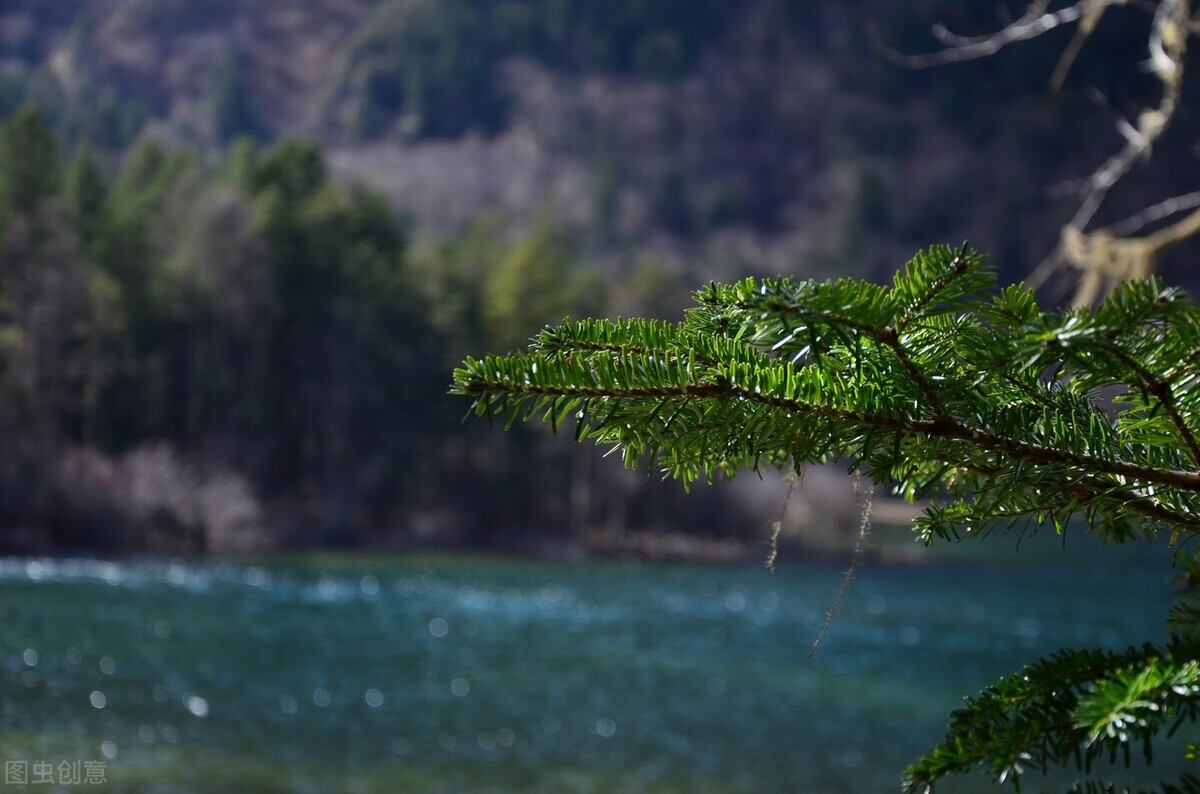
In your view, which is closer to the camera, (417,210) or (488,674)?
(488,674)

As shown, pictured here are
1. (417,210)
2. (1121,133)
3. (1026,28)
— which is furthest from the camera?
(417,210)

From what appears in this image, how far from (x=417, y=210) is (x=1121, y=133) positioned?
300 feet

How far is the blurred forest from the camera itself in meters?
37.3

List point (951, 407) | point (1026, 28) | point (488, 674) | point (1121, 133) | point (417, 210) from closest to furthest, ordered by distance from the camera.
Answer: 1. point (951, 407)
2. point (1026, 28)
3. point (1121, 133)
4. point (488, 674)
5. point (417, 210)

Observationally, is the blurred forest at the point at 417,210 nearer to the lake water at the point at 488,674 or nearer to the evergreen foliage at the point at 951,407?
the evergreen foliage at the point at 951,407

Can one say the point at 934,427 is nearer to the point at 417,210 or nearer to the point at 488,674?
the point at 488,674

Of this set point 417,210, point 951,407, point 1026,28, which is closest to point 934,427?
point 951,407

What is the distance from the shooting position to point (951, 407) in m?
1.05

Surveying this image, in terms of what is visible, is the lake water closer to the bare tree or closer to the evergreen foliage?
the evergreen foliage

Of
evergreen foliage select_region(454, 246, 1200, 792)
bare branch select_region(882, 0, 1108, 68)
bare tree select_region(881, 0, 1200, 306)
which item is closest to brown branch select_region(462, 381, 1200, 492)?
evergreen foliage select_region(454, 246, 1200, 792)

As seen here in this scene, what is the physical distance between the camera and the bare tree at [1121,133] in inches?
144

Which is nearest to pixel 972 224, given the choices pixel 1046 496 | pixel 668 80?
pixel 668 80

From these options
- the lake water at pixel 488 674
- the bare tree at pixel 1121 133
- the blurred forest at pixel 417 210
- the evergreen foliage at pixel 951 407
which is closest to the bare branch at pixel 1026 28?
the bare tree at pixel 1121 133

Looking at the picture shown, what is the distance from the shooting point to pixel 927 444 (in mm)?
1084
